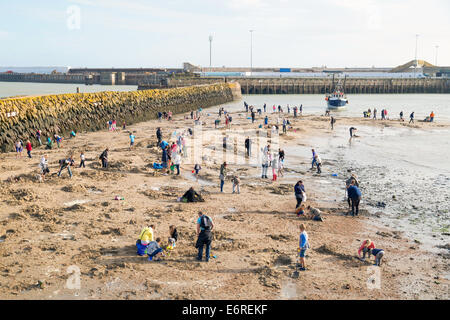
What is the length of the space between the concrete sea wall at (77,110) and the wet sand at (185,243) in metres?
8.15

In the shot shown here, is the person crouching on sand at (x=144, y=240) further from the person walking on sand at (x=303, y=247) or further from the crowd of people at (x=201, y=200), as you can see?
the person walking on sand at (x=303, y=247)

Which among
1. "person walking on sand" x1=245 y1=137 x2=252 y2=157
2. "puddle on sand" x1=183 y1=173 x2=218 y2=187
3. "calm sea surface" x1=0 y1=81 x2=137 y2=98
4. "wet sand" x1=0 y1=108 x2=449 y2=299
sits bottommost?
"wet sand" x1=0 y1=108 x2=449 y2=299

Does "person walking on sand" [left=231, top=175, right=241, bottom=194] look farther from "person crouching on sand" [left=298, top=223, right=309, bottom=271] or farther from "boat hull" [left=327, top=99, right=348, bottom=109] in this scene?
"boat hull" [left=327, top=99, right=348, bottom=109]

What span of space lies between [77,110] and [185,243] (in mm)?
24829

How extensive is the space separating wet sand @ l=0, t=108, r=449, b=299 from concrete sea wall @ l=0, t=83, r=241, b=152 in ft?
26.7

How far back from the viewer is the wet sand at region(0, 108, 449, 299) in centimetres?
898

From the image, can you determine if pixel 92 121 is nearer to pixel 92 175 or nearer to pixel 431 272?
pixel 92 175

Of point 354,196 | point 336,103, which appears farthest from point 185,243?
point 336,103

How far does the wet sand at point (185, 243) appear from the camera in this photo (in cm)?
898

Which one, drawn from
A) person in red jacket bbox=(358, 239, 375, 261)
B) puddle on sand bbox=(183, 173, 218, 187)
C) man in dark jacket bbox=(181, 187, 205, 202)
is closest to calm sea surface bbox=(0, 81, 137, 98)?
puddle on sand bbox=(183, 173, 218, 187)

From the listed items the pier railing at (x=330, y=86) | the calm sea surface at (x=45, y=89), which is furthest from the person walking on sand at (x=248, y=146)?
the pier railing at (x=330, y=86)

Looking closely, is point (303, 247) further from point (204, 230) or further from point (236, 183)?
point (236, 183)
